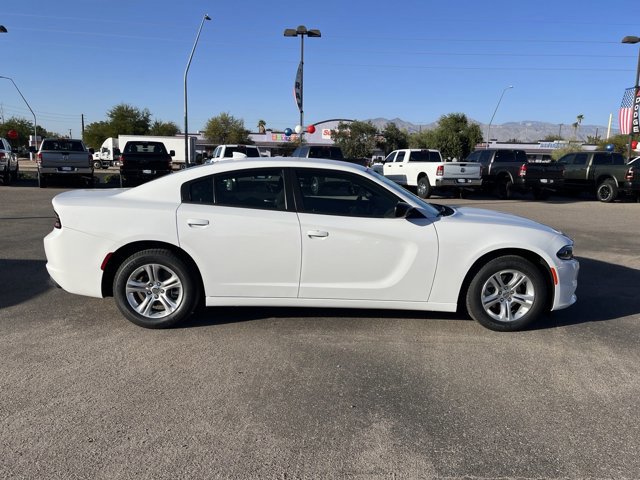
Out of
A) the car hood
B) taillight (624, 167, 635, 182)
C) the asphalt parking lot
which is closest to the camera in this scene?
the asphalt parking lot

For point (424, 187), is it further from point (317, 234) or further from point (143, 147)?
point (317, 234)

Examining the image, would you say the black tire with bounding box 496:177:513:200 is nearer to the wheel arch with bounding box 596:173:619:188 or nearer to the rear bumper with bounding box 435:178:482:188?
the rear bumper with bounding box 435:178:482:188

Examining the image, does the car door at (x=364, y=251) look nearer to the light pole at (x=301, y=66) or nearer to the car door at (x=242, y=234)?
the car door at (x=242, y=234)

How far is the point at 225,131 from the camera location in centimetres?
7250

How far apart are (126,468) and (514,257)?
3.57m

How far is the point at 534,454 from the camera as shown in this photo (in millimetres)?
2834

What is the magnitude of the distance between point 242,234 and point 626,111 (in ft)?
89.2

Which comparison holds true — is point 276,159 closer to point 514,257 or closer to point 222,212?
point 222,212

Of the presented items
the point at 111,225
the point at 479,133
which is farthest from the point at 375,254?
the point at 479,133

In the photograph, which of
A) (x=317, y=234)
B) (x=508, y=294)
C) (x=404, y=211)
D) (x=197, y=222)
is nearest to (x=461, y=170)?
(x=508, y=294)

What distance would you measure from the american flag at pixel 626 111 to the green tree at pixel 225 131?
2103 inches

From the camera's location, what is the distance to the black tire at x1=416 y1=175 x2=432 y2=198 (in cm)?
1842

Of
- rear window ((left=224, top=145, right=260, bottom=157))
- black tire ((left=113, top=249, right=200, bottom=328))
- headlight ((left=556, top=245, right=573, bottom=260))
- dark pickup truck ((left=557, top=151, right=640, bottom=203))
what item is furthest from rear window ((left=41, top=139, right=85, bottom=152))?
headlight ((left=556, top=245, right=573, bottom=260))

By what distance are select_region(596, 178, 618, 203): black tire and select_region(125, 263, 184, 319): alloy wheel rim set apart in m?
18.8
